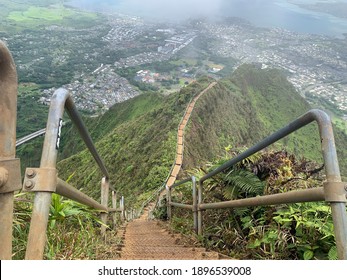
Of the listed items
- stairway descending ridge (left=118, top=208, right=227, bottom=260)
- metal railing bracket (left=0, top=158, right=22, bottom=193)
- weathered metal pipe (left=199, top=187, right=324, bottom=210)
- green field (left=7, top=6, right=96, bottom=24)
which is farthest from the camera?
green field (left=7, top=6, right=96, bottom=24)

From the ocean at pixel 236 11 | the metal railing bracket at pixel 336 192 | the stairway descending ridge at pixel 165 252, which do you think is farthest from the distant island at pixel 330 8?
the metal railing bracket at pixel 336 192

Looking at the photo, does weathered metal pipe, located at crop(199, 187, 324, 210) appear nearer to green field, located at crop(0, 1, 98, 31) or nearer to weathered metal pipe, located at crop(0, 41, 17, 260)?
weathered metal pipe, located at crop(0, 41, 17, 260)

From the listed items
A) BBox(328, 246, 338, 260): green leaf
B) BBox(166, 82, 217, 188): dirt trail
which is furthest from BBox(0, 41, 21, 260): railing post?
BBox(166, 82, 217, 188): dirt trail

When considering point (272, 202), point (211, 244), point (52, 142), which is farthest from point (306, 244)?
point (52, 142)

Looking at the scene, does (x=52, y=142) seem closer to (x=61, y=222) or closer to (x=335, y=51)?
(x=61, y=222)

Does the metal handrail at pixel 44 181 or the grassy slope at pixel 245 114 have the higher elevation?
the metal handrail at pixel 44 181

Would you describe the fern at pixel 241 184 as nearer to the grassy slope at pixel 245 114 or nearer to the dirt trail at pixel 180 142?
the dirt trail at pixel 180 142
